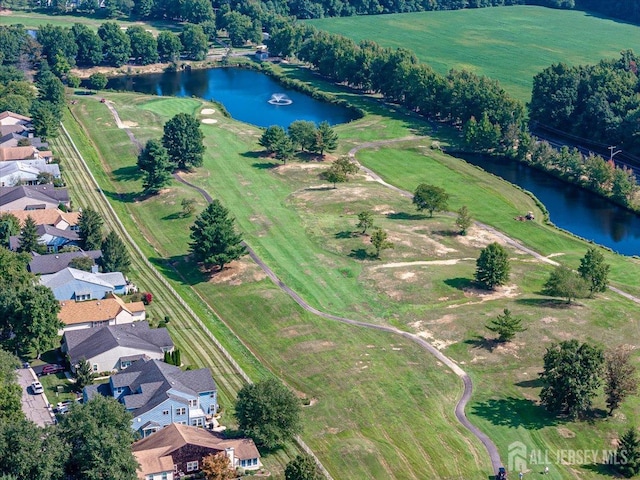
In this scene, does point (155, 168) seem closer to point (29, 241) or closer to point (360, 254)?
point (29, 241)

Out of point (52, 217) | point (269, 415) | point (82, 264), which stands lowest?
point (52, 217)

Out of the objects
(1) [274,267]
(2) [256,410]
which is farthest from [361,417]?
(1) [274,267]

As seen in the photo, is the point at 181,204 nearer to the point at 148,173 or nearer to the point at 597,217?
the point at 148,173

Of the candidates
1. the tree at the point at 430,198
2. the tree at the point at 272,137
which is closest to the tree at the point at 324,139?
the tree at the point at 272,137

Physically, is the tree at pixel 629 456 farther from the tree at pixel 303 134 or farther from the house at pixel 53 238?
the tree at pixel 303 134

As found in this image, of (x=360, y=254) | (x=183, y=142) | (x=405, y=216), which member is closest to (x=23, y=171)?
(x=183, y=142)

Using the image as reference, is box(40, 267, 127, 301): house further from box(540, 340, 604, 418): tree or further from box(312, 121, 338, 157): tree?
box(312, 121, 338, 157): tree
